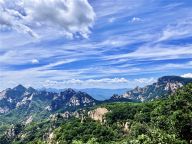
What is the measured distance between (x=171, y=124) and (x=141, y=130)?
34066mm

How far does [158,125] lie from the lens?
174m

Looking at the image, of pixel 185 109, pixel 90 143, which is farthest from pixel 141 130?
pixel 90 143

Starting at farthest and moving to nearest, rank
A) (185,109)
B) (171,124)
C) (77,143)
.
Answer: (185,109) → (171,124) → (77,143)

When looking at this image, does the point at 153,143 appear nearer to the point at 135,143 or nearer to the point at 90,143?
the point at 135,143

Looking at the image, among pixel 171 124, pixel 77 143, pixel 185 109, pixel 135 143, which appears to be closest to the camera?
pixel 135 143

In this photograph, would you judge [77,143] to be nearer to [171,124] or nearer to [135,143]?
[135,143]

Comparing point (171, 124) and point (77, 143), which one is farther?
point (171, 124)

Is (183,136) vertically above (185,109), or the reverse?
(185,109)

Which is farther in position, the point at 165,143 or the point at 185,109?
the point at 185,109

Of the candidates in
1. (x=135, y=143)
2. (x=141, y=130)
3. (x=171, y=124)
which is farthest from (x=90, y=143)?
(x=141, y=130)

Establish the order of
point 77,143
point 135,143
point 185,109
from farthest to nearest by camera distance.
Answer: point 185,109 < point 77,143 < point 135,143

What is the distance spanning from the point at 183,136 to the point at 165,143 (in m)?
67.4

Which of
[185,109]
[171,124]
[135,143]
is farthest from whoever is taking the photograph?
[185,109]

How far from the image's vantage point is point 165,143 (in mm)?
103938
